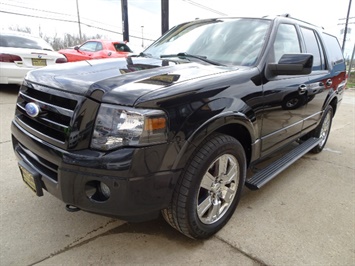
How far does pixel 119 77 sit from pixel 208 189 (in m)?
1.05

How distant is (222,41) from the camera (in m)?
2.84

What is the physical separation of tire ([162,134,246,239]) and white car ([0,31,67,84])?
6.13 m

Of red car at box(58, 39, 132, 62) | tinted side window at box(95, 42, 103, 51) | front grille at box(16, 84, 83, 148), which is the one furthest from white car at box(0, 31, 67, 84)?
front grille at box(16, 84, 83, 148)

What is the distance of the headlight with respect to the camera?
165cm

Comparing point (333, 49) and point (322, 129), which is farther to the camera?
point (333, 49)

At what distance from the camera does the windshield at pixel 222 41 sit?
2684 mm

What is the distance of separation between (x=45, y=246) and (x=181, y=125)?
138 centimetres

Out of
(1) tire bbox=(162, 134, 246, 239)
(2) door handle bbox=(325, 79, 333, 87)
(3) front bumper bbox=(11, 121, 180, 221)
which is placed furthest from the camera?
(2) door handle bbox=(325, 79, 333, 87)

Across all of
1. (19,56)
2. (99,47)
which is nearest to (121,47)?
(99,47)

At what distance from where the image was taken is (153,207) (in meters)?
1.80

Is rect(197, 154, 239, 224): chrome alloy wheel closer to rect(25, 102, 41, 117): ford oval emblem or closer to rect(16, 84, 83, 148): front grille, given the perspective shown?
rect(16, 84, 83, 148): front grille

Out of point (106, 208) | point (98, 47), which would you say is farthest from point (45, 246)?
point (98, 47)

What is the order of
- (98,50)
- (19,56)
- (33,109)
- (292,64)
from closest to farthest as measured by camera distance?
1. (33,109)
2. (292,64)
3. (19,56)
4. (98,50)

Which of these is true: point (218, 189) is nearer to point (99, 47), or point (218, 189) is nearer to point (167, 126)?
point (167, 126)
